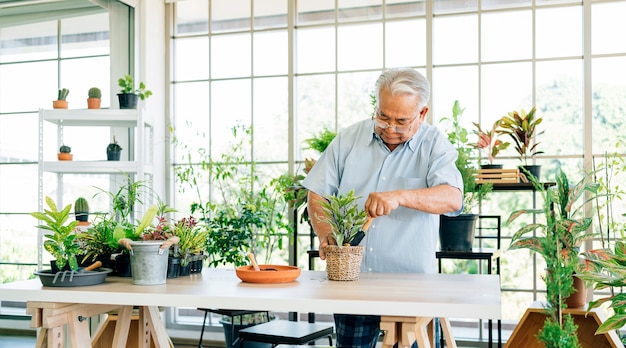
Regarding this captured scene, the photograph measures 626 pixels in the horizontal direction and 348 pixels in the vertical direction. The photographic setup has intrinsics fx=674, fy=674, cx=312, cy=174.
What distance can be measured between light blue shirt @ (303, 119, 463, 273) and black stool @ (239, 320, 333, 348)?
831 millimetres

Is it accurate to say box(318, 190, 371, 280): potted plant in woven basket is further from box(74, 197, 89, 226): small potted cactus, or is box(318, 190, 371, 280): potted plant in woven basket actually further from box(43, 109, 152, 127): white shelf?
box(43, 109, 152, 127): white shelf

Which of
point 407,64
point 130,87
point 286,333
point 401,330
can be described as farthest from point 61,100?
point 401,330

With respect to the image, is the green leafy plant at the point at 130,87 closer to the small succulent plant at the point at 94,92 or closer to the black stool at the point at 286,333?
the small succulent plant at the point at 94,92

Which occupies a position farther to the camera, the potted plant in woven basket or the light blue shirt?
the light blue shirt

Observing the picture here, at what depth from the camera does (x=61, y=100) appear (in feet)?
15.5

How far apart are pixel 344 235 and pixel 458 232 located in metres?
2.18

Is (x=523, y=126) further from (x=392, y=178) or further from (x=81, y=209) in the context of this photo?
(x=81, y=209)

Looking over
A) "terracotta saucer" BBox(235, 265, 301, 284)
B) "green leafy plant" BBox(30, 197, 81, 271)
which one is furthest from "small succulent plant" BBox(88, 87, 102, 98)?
"terracotta saucer" BBox(235, 265, 301, 284)

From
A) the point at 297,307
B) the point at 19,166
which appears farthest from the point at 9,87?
the point at 297,307

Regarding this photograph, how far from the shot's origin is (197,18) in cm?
577

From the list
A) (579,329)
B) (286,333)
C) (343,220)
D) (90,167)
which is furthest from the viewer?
(90,167)

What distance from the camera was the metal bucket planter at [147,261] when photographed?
7.64ft

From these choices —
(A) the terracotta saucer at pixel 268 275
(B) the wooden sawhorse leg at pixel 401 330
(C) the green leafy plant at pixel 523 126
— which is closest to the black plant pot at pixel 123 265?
(A) the terracotta saucer at pixel 268 275

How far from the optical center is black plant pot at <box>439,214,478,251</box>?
433 cm
